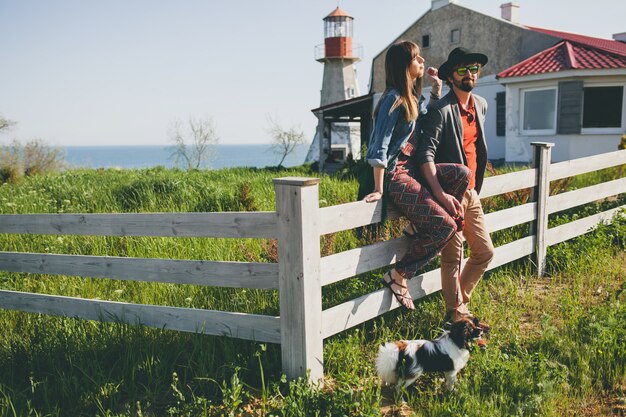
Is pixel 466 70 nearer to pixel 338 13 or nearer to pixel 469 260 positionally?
pixel 469 260

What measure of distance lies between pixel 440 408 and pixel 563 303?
6.94ft

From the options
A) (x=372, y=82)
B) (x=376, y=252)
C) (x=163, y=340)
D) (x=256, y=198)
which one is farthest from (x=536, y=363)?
(x=372, y=82)

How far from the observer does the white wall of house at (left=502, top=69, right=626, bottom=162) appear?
1683 cm

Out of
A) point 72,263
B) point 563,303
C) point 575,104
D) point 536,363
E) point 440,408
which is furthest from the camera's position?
point 575,104

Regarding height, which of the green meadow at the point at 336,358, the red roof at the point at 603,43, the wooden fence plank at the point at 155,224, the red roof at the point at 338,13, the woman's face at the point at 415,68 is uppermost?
the red roof at the point at 338,13

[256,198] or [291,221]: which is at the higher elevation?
[291,221]

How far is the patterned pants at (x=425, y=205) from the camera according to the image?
3.79 metres

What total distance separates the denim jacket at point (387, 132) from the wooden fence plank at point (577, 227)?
3092 mm

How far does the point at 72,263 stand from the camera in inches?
175

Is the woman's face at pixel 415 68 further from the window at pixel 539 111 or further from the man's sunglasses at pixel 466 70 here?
the window at pixel 539 111

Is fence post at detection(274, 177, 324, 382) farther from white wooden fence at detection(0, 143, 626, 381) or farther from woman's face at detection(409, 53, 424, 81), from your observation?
woman's face at detection(409, 53, 424, 81)

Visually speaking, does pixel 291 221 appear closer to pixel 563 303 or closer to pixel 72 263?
pixel 72 263

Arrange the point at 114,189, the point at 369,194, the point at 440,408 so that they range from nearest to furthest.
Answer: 1. the point at 440,408
2. the point at 369,194
3. the point at 114,189

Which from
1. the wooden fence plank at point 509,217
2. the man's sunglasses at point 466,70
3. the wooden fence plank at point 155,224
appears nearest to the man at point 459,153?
the man's sunglasses at point 466,70
